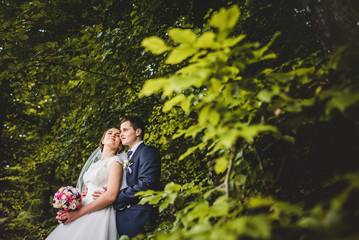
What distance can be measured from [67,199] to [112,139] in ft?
3.50

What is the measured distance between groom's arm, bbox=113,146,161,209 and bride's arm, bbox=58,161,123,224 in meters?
0.09

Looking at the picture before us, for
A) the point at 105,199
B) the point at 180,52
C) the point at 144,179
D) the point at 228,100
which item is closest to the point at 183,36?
the point at 180,52

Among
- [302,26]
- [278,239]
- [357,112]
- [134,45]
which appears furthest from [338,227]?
[134,45]

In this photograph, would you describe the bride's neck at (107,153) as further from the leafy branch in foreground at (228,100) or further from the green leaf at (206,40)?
the green leaf at (206,40)

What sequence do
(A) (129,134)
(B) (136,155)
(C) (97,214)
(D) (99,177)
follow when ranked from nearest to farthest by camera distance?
(C) (97,214), (B) (136,155), (D) (99,177), (A) (129,134)

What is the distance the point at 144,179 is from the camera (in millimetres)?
2467

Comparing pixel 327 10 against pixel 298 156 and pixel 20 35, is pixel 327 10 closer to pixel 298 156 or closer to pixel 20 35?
pixel 298 156

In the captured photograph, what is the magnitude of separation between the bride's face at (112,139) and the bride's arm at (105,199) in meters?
0.65

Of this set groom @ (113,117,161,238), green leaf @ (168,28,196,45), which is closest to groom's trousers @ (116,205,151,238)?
groom @ (113,117,161,238)

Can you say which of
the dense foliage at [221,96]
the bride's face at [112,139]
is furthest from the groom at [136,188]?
the bride's face at [112,139]

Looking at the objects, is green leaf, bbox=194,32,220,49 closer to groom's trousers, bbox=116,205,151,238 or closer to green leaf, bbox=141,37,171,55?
green leaf, bbox=141,37,171,55

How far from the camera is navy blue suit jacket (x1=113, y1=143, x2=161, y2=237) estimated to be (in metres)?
2.43

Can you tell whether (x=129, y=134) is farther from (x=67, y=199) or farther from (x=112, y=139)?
(x=67, y=199)

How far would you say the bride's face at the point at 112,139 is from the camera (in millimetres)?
3318
